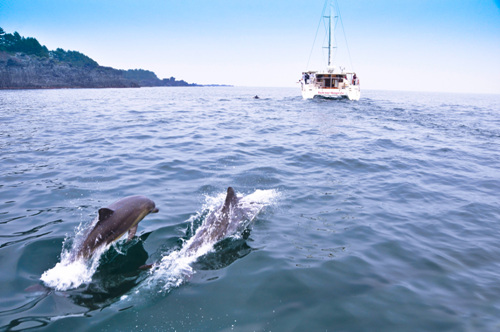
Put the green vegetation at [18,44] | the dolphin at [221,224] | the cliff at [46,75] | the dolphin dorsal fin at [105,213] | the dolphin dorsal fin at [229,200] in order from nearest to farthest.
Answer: the dolphin dorsal fin at [105,213], the dolphin at [221,224], the dolphin dorsal fin at [229,200], the cliff at [46,75], the green vegetation at [18,44]

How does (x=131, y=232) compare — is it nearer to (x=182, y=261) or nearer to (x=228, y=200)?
(x=182, y=261)

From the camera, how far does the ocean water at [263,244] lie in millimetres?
4633

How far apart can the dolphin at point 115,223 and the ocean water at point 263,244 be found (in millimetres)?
317

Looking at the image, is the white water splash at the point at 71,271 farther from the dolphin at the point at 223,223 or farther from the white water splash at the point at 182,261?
the dolphin at the point at 223,223

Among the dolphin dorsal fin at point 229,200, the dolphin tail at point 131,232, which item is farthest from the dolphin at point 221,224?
the dolphin tail at point 131,232

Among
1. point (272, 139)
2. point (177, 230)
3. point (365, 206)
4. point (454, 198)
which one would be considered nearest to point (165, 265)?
point (177, 230)

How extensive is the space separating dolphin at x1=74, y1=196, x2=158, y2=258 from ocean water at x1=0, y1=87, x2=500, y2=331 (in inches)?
12.5

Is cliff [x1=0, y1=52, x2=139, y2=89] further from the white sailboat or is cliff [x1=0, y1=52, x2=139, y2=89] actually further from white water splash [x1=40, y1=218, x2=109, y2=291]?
white water splash [x1=40, y1=218, x2=109, y2=291]

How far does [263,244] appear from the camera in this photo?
6.75 meters

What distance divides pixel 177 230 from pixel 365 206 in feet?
17.6

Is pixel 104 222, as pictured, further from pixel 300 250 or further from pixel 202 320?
pixel 300 250

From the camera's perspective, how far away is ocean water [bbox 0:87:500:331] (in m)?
4.63

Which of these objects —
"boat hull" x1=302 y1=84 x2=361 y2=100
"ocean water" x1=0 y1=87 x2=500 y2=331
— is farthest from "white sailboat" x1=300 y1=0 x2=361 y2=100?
"ocean water" x1=0 y1=87 x2=500 y2=331

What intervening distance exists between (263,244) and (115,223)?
3138mm
